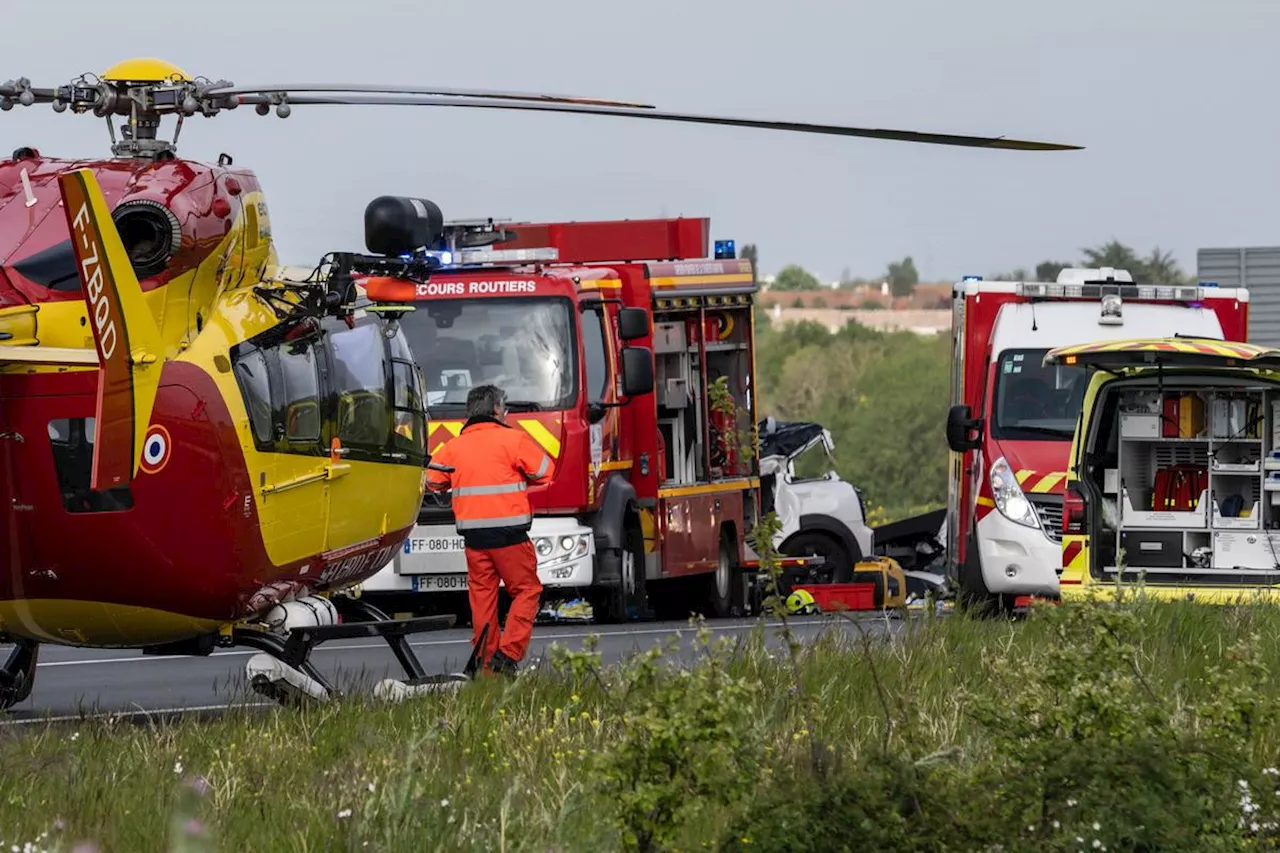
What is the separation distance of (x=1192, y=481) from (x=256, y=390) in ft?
26.5

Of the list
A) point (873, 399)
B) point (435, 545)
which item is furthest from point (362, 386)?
point (873, 399)

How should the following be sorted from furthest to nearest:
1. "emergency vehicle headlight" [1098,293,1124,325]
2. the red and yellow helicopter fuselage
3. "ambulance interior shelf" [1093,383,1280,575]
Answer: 1. "emergency vehicle headlight" [1098,293,1124,325]
2. "ambulance interior shelf" [1093,383,1280,575]
3. the red and yellow helicopter fuselage

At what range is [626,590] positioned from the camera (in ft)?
63.9

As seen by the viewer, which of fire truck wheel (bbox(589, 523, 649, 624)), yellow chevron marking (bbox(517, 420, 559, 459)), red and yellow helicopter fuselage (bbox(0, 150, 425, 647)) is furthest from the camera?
fire truck wheel (bbox(589, 523, 649, 624))

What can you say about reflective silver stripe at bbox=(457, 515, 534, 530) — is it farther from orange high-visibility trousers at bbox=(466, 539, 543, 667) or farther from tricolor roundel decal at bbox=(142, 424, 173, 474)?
tricolor roundel decal at bbox=(142, 424, 173, 474)

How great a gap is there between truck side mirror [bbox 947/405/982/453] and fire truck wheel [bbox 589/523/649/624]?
275 centimetres

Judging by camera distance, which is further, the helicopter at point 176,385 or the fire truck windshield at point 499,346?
the fire truck windshield at point 499,346

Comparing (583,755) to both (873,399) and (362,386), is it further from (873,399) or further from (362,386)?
(873,399)

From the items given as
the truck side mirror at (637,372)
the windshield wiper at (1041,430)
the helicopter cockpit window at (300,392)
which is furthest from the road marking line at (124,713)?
the windshield wiper at (1041,430)

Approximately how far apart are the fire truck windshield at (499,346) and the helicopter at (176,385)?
6691mm

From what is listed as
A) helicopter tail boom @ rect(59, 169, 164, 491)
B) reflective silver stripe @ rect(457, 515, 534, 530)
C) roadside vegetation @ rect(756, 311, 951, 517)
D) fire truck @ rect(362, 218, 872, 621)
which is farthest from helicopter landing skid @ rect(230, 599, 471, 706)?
roadside vegetation @ rect(756, 311, 951, 517)

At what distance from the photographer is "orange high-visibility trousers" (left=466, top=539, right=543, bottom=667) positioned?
13125mm

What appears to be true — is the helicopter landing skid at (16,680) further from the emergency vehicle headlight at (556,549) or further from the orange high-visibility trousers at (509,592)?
the emergency vehicle headlight at (556,549)

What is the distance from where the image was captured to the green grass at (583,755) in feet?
22.6
